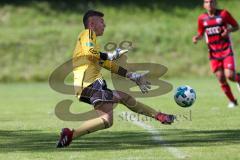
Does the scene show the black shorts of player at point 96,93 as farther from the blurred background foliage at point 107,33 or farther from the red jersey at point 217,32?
the blurred background foliage at point 107,33

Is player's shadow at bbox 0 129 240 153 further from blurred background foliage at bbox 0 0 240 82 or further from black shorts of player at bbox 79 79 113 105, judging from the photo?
blurred background foliage at bbox 0 0 240 82

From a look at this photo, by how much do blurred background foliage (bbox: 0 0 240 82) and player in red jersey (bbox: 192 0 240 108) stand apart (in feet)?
60.1

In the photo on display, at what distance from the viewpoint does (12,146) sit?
950 cm

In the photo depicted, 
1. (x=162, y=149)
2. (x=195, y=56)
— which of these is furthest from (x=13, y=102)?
(x=195, y=56)

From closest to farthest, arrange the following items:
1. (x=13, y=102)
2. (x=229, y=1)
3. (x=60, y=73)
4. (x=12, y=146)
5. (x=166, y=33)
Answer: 1. (x=12, y=146)
2. (x=13, y=102)
3. (x=60, y=73)
4. (x=166, y=33)
5. (x=229, y=1)

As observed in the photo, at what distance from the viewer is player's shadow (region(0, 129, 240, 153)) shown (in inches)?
358

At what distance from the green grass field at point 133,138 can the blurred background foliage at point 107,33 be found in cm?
1763

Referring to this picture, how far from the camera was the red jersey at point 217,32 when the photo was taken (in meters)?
14.1

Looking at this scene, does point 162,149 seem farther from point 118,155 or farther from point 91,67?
point 91,67

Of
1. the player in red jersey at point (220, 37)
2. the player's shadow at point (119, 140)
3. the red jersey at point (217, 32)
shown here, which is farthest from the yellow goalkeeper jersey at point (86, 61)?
the red jersey at point (217, 32)

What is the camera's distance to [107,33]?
3525cm

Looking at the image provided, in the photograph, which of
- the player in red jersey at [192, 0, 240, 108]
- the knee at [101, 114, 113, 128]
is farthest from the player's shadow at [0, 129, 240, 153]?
the player in red jersey at [192, 0, 240, 108]

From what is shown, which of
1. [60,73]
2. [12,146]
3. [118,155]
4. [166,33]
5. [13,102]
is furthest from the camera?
[166,33]

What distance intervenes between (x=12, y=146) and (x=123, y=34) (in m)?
26.1
